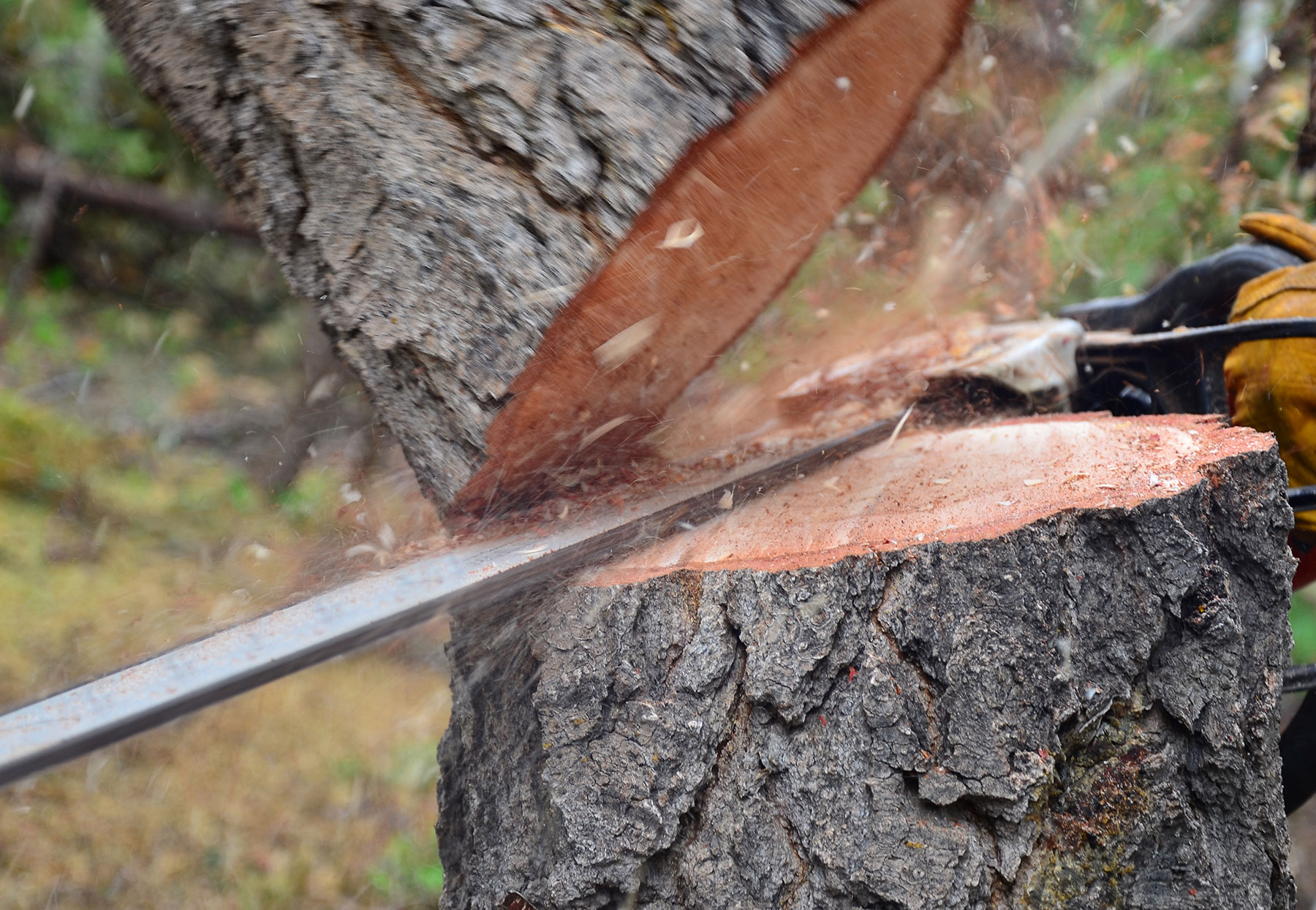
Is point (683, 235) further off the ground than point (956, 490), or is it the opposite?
point (683, 235)

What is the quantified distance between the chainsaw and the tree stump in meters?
0.13

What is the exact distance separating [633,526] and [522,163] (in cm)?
68

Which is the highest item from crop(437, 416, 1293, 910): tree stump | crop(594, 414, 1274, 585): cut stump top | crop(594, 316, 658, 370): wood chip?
crop(594, 316, 658, 370): wood chip

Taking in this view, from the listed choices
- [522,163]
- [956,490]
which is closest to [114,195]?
[522,163]

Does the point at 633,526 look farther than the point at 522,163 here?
Yes

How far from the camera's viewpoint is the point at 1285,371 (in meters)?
1.62

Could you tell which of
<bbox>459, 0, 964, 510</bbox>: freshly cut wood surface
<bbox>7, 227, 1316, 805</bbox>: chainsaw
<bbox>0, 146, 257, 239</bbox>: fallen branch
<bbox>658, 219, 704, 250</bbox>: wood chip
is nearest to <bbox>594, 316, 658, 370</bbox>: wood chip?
<bbox>459, 0, 964, 510</bbox>: freshly cut wood surface

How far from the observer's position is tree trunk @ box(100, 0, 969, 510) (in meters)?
1.06

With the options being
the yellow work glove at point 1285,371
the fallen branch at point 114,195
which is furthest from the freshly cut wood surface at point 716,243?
the fallen branch at point 114,195

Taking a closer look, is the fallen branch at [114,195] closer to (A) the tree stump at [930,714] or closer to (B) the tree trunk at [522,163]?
(B) the tree trunk at [522,163]

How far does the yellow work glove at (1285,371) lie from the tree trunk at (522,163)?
1039 millimetres

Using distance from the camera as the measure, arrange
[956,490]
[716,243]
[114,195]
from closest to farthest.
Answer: [716,243] → [956,490] → [114,195]

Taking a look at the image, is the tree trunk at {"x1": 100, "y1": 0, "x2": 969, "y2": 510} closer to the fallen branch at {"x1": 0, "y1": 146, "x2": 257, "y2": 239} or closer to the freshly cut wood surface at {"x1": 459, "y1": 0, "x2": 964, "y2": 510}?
the freshly cut wood surface at {"x1": 459, "y1": 0, "x2": 964, "y2": 510}

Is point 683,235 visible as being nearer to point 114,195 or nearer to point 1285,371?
point 1285,371
